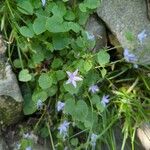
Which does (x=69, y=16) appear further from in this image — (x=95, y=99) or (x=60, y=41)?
(x=95, y=99)

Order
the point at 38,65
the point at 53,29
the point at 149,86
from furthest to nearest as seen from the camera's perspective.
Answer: the point at 149,86 < the point at 38,65 < the point at 53,29

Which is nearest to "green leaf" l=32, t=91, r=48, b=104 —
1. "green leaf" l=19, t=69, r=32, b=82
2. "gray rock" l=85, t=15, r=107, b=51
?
"green leaf" l=19, t=69, r=32, b=82

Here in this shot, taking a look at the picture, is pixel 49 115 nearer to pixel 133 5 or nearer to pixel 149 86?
pixel 149 86

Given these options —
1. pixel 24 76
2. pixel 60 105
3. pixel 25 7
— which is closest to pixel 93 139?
pixel 60 105

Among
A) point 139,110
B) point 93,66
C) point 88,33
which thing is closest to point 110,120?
point 139,110

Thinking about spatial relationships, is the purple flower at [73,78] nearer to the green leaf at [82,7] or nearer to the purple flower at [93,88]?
the purple flower at [93,88]

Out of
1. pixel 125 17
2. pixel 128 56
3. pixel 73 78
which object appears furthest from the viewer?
pixel 125 17

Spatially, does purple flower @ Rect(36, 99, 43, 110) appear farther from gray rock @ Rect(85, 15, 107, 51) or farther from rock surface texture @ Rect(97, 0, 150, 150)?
rock surface texture @ Rect(97, 0, 150, 150)
